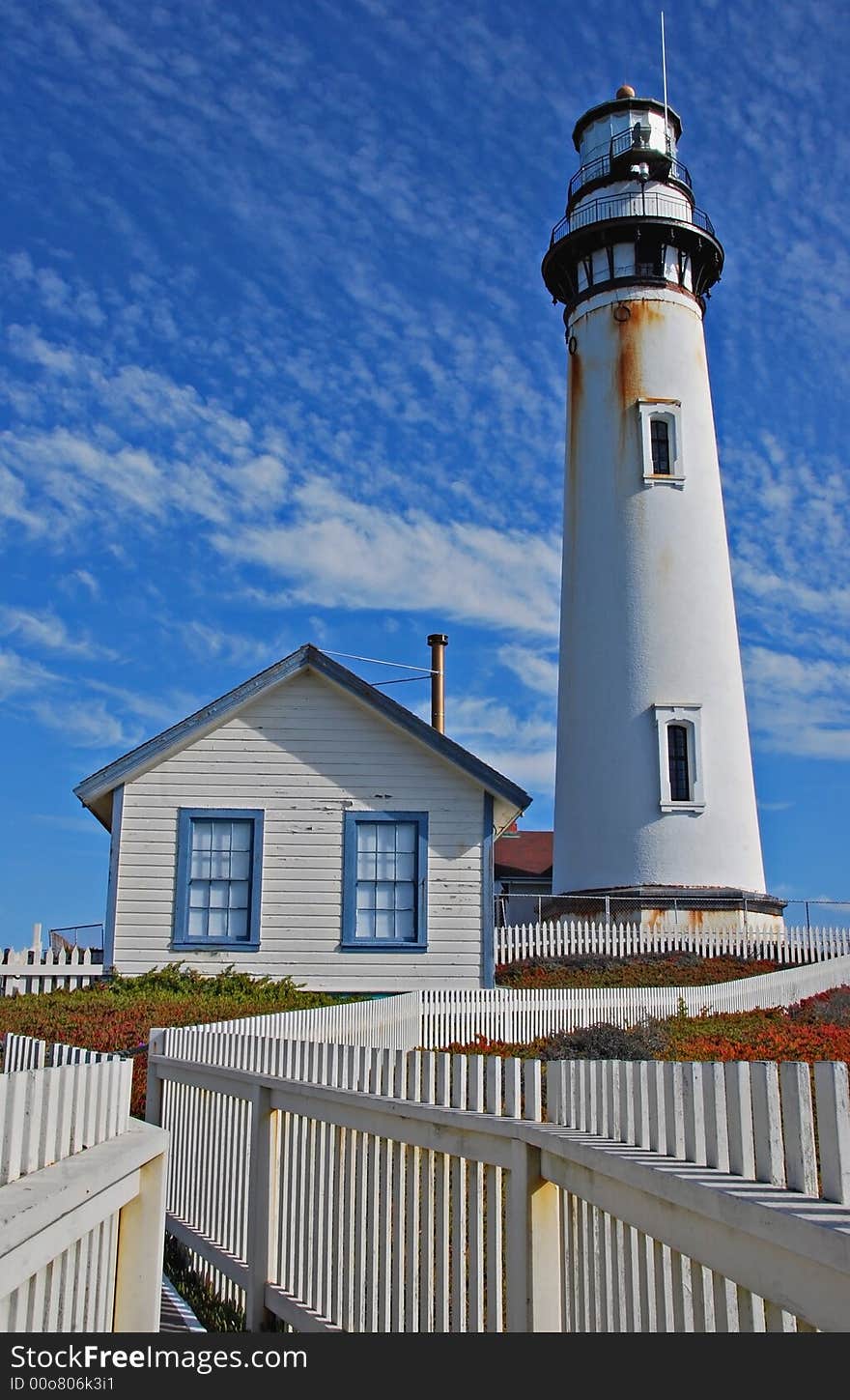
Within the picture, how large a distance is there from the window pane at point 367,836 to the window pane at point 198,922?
234 centimetres

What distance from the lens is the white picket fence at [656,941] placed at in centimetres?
2564

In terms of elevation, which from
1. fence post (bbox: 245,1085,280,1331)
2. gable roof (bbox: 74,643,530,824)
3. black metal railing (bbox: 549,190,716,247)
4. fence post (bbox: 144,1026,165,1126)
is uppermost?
black metal railing (bbox: 549,190,716,247)

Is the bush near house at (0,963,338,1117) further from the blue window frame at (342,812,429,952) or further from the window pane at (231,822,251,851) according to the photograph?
the window pane at (231,822,251,851)

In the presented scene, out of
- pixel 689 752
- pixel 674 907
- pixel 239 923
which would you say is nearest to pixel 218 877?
pixel 239 923

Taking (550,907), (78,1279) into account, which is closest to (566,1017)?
(550,907)

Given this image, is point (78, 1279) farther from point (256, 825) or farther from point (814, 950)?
point (814, 950)

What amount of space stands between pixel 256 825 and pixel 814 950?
16.1 metres

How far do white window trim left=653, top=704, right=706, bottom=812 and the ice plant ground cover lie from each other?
768cm

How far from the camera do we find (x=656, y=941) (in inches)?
1081

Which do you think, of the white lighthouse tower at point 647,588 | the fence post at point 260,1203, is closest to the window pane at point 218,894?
the fence post at point 260,1203

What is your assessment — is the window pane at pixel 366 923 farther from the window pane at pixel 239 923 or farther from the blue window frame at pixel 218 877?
the window pane at pixel 239 923

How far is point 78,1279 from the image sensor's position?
3.85m

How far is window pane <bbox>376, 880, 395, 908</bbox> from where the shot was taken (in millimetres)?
18516

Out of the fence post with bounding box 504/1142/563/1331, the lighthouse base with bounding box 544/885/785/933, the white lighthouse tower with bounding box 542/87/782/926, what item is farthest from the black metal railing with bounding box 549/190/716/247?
the fence post with bounding box 504/1142/563/1331
